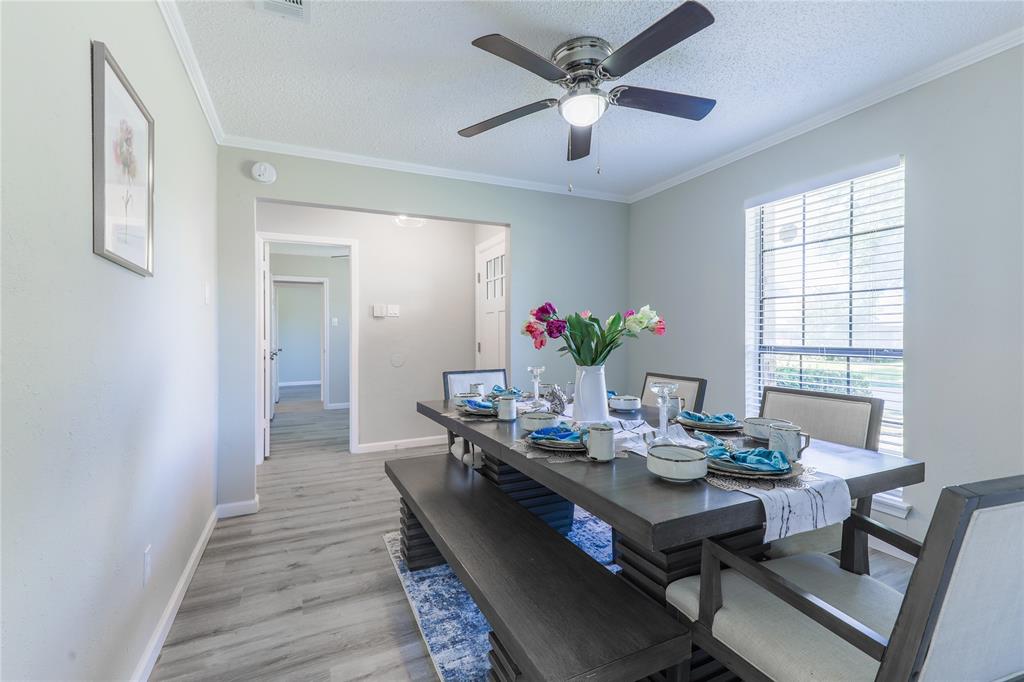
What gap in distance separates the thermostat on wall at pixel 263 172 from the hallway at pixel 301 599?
7.31 feet

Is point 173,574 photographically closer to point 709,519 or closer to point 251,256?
point 251,256

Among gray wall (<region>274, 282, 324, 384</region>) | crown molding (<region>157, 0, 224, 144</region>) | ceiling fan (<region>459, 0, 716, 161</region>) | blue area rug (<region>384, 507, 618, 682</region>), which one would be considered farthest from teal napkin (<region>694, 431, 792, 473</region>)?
gray wall (<region>274, 282, 324, 384</region>)

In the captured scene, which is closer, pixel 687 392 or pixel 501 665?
pixel 501 665

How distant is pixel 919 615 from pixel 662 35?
1.73m

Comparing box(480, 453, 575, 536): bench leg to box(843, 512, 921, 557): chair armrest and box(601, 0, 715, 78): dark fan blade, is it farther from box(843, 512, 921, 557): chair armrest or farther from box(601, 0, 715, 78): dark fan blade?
box(601, 0, 715, 78): dark fan blade

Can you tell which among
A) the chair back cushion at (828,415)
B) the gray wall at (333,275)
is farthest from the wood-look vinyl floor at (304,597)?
the gray wall at (333,275)

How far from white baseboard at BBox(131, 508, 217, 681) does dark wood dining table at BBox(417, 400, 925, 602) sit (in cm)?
134

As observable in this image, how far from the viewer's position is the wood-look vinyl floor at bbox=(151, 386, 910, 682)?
5.32ft

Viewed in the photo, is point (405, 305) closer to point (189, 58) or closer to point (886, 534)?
point (189, 58)

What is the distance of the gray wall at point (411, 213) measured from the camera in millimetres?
2992

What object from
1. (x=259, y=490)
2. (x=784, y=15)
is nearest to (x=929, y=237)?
(x=784, y=15)

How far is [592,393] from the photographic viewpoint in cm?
192

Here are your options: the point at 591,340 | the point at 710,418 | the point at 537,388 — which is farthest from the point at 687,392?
the point at 591,340

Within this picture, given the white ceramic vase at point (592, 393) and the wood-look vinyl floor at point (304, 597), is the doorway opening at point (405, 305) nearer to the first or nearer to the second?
the wood-look vinyl floor at point (304, 597)
